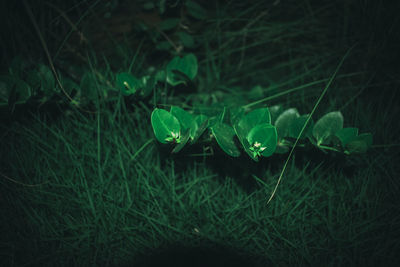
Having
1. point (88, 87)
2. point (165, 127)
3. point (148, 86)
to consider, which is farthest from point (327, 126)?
point (88, 87)

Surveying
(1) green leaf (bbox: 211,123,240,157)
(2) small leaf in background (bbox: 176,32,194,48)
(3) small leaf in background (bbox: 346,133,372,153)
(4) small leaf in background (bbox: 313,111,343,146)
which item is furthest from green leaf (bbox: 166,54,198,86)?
(3) small leaf in background (bbox: 346,133,372,153)

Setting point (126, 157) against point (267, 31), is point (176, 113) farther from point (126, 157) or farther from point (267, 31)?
point (267, 31)

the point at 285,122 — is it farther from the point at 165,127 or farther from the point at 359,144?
the point at 165,127

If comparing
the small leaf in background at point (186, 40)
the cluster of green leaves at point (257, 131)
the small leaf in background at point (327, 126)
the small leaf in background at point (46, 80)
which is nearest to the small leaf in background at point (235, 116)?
the cluster of green leaves at point (257, 131)

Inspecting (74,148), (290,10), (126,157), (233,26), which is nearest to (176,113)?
(126,157)

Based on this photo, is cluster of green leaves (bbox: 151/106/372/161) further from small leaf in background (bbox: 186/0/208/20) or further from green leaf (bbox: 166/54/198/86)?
small leaf in background (bbox: 186/0/208/20)
